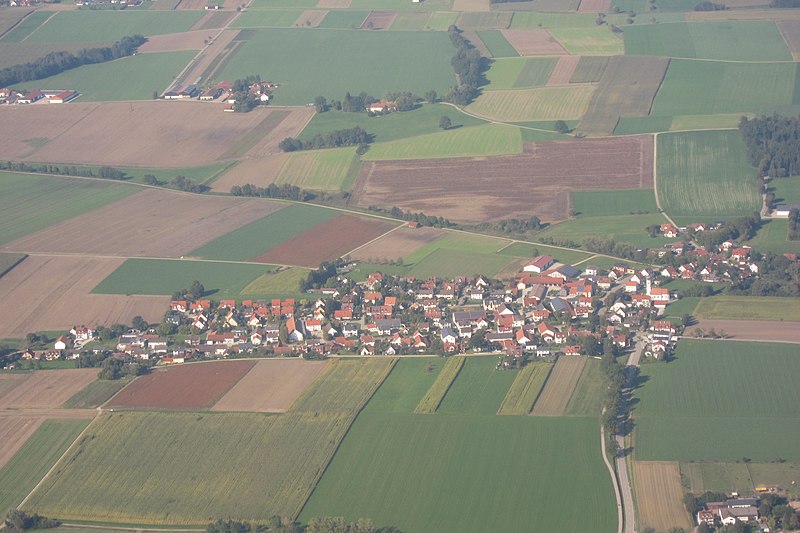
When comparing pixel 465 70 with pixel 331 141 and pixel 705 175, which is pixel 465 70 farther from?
pixel 705 175

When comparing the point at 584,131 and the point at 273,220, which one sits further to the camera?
the point at 584,131

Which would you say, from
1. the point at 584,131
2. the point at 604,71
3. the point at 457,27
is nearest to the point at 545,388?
the point at 584,131

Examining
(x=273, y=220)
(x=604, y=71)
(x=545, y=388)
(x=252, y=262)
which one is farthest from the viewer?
(x=604, y=71)

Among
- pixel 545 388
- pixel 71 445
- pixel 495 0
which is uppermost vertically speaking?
pixel 71 445

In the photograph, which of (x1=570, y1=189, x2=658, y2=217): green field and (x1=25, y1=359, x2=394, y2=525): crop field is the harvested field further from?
(x1=25, y1=359, x2=394, y2=525): crop field

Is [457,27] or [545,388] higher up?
[545,388]

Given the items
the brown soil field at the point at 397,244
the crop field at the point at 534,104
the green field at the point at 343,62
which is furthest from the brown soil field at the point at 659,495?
the green field at the point at 343,62

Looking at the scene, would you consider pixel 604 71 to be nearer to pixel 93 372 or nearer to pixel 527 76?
pixel 527 76

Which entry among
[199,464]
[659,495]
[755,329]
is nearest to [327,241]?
[755,329]
